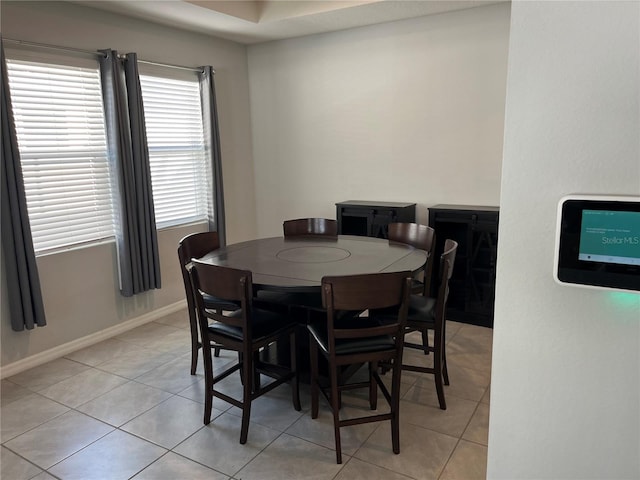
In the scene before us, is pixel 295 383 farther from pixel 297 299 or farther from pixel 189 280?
pixel 189 280

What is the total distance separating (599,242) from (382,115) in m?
3.88

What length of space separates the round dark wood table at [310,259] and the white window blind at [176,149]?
136 cm

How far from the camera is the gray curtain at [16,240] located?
2.93 meters

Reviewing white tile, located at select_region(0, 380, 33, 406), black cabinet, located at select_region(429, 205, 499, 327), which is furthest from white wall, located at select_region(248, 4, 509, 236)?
white tile, located at select_region(0, 380, 33, 406)

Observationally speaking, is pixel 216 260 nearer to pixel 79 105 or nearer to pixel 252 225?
pixel 79 105

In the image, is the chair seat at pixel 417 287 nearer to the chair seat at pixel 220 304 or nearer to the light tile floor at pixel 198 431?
the light tile floor at pixel 198 431

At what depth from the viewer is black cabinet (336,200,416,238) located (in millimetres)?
4102

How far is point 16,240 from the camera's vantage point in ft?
9.95

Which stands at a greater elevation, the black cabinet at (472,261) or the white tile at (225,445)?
the black cabinet at (472,261)

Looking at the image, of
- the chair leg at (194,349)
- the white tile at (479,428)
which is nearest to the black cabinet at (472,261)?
the white tile at (479,428)

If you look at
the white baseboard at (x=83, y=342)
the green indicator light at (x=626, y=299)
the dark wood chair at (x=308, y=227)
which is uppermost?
the green indicator light at (x=626, y=299)

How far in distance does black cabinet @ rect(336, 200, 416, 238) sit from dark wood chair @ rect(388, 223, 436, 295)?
2.23 feet

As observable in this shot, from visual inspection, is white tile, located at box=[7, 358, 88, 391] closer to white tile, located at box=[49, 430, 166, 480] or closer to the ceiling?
white tile, located at box=[49, 430, 166, 480]

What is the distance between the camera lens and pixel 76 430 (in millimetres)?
2500
